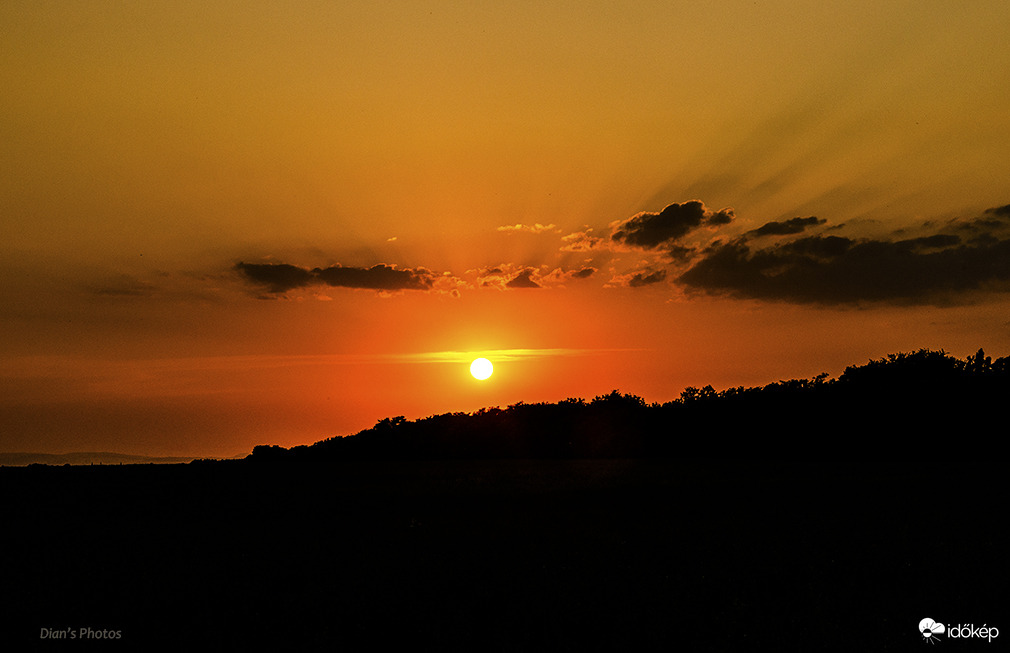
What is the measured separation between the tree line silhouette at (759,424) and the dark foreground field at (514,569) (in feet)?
121

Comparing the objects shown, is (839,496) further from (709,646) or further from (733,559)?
(709,646)

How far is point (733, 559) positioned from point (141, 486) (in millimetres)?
38858

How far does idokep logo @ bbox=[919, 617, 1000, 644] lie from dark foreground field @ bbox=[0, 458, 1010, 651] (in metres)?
0.30

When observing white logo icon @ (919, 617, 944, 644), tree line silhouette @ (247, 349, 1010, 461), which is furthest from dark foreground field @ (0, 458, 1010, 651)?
tree line silhouette @ (247, 349, 1010, 461)

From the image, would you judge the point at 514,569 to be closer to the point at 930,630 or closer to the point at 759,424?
the point at 930,630

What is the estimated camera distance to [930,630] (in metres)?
17.9

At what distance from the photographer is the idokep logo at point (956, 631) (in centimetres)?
1759

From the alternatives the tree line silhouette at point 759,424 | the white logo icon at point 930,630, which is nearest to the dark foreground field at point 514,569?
the white logo icon at point 930,630

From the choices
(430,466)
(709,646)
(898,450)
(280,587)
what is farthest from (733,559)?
(898,450)

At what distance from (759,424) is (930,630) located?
239 ft

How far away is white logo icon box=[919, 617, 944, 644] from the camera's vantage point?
17562 mm

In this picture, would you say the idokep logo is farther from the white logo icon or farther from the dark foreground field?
the dark foreground field

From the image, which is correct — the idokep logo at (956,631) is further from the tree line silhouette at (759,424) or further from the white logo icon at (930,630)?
the tree line silhouette at (759,424)

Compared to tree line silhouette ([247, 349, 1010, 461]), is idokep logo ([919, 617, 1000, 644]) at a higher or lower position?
lower
